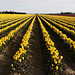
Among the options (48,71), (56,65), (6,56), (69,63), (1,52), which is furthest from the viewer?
(1,52)

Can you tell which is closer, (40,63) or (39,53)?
(40,63)

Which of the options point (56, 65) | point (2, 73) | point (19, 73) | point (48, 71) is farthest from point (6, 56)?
point (56, 65)

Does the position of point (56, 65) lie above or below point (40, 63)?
above

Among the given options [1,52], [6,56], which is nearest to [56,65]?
[6,56]

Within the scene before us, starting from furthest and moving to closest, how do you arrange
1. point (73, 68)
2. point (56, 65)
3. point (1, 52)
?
point (1, 52)
point (73, 68)
point (56, 65)

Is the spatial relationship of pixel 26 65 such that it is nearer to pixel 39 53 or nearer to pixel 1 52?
pixel 39 53

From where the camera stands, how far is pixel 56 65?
14.8 feet

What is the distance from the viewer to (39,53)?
7141 millimetres

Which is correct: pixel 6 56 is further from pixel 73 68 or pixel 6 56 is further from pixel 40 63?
pixel 73 68

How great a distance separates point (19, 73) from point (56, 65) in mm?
2098

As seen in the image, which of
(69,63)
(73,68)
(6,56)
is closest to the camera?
(73,68)

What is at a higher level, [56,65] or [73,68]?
[56,65]

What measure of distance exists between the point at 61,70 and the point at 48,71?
83cm

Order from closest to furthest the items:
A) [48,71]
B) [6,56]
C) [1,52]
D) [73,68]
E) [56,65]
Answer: [56,65]
[48,71]
[73,68]
[6,56]
[1,52]
